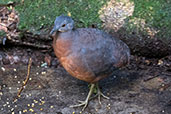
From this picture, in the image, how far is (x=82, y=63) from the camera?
3.28 meters

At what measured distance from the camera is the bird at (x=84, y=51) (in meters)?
3.22

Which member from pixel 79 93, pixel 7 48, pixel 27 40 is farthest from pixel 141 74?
pixel 7 48

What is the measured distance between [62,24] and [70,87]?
4.12 ft

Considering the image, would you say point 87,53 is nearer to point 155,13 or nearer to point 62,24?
point 62,24

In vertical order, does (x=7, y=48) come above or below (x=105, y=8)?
below

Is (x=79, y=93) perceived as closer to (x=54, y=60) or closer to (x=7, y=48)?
(x=54, y=60)

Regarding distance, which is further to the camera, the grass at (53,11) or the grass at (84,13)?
the grass at (53,11)

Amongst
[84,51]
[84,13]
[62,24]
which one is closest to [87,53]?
[84,51]

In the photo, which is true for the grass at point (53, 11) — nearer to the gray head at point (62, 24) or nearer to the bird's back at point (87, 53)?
the bird's back at point (87, 53)

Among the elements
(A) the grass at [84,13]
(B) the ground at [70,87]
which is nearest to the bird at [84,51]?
(B) the ground at [70,87]

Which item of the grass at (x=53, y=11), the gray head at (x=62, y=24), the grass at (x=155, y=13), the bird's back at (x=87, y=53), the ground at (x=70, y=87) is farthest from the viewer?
the grass at (x=53, y=11)

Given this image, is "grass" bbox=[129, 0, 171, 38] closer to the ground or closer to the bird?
the ground

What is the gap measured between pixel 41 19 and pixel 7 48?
2.94ft

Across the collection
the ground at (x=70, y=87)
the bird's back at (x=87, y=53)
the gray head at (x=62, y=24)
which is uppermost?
the gray head at (x=62, y=24)
